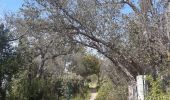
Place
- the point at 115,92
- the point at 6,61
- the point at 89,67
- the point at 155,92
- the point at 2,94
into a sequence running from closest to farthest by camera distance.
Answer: the point at 155,92, the point at 6,61, the point at 2,94, the point at 115,92, the point at 89,67

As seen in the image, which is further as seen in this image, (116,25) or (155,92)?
(116,25)

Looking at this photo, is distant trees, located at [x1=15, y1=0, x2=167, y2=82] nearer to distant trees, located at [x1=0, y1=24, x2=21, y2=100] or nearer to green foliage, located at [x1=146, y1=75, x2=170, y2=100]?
distant trees, located at [x1=0, y1=24, x2=21, y2=100]

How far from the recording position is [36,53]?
30.6m

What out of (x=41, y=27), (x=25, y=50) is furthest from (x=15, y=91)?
(x=41, y=27)

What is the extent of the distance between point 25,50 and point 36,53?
5.29 meters

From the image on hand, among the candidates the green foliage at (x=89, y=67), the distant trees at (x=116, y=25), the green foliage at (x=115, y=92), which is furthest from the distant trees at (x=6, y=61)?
the green foliage at (x=89, y=67)

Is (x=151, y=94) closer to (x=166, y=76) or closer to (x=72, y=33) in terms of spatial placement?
(x=166, y=76)

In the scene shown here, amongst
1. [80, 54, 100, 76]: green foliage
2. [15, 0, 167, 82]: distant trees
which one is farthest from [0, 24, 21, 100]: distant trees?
[80, 54, 100, 76]: green foliage

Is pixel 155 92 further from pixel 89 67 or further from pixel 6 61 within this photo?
pixel 89 67

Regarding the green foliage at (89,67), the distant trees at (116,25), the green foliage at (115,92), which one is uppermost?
the green foliage at (89,67)

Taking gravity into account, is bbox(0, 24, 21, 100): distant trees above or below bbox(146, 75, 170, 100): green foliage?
above

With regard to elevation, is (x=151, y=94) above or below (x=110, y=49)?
below

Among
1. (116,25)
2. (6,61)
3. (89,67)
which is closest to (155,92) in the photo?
(116,25)

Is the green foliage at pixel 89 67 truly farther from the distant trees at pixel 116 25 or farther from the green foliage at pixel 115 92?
the distant trees at pixel 116 25
